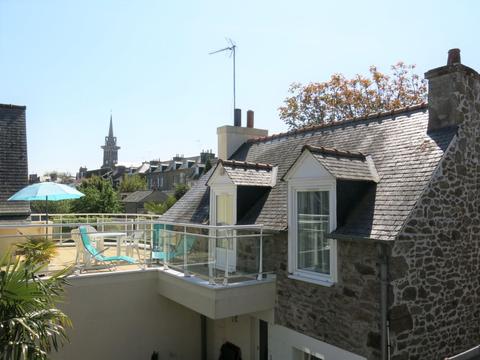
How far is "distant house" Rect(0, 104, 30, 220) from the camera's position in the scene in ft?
44.5

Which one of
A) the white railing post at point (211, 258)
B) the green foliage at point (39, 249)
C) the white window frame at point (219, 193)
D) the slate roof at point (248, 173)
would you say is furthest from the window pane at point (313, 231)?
the green foliage at point (39, 249)

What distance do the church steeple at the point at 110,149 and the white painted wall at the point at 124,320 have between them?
137m

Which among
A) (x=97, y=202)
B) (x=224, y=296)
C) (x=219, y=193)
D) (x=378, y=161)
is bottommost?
(x=224, y=296)

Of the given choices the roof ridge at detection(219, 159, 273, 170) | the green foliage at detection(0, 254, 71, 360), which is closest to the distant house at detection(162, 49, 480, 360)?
the roof ridge at detection(219, 159, 273, 170)

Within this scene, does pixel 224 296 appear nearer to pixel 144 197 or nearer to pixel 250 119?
pixel 250 119

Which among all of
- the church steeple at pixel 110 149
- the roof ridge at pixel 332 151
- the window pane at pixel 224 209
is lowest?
the window pane at pixel 224 209

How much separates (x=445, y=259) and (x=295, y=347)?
3527 mm

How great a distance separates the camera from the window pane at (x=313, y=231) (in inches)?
322

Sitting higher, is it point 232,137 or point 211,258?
point 232,137

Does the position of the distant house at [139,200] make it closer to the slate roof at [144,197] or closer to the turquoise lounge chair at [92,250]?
the slate roof at [144,197]

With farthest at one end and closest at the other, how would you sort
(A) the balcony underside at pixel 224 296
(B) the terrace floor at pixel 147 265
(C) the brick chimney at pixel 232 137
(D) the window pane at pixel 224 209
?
1. (C) the brick chimney at pixel 232 137
2. (D) the window pane at pixel 224 209
3. (B) the terrace floor at pixel 147 265
4. (A) the balcony underside at pixel 224 296

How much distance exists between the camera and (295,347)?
874cm

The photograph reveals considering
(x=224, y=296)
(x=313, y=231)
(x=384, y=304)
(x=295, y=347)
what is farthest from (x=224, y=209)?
(x=384, y=304)

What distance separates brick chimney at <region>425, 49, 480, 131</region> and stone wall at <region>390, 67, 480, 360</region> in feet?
0.12
